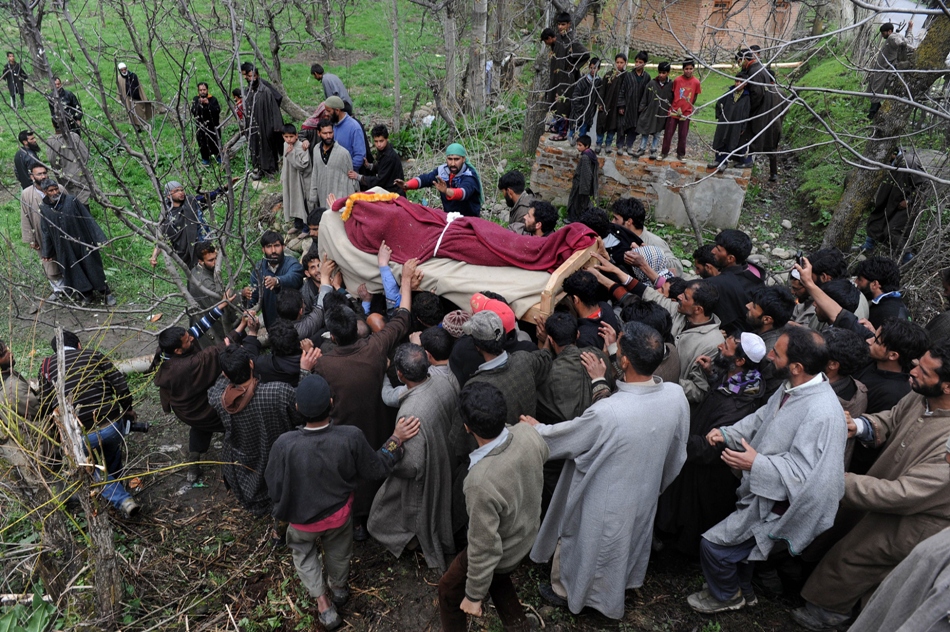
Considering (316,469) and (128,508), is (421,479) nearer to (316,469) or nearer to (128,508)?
(316,469)

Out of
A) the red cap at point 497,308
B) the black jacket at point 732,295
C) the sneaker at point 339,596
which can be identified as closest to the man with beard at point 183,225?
the red cap at point 497,308

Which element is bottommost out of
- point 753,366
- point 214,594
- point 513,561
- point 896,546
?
point 214,594

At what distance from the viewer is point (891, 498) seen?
10.0 feet

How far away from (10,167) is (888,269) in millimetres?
13802

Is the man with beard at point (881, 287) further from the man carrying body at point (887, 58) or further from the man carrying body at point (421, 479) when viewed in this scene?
the man carrying body at point (421, 479)

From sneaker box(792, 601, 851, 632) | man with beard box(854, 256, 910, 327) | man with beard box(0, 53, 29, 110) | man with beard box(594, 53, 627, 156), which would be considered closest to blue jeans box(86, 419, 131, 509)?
man with beard box(0, 53, 29, 110)

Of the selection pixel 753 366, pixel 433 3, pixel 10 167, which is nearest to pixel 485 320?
pixel 753 366

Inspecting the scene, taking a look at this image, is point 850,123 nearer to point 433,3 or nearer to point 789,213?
point 789,213

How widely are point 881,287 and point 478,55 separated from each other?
26.9 ft

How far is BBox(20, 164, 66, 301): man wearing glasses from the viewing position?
7172 millimetres

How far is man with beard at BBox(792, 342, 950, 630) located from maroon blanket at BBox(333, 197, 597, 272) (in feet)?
7.00

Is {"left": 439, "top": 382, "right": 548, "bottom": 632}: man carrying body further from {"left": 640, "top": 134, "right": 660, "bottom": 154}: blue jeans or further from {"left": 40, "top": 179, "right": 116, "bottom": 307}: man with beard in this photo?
{"left": 640, "top": 134, "right": 660, "bottom": 154}: blue jeans

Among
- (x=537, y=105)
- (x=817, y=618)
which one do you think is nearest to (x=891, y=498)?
(x=817, y=618)

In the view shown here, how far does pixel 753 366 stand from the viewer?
363 cm
